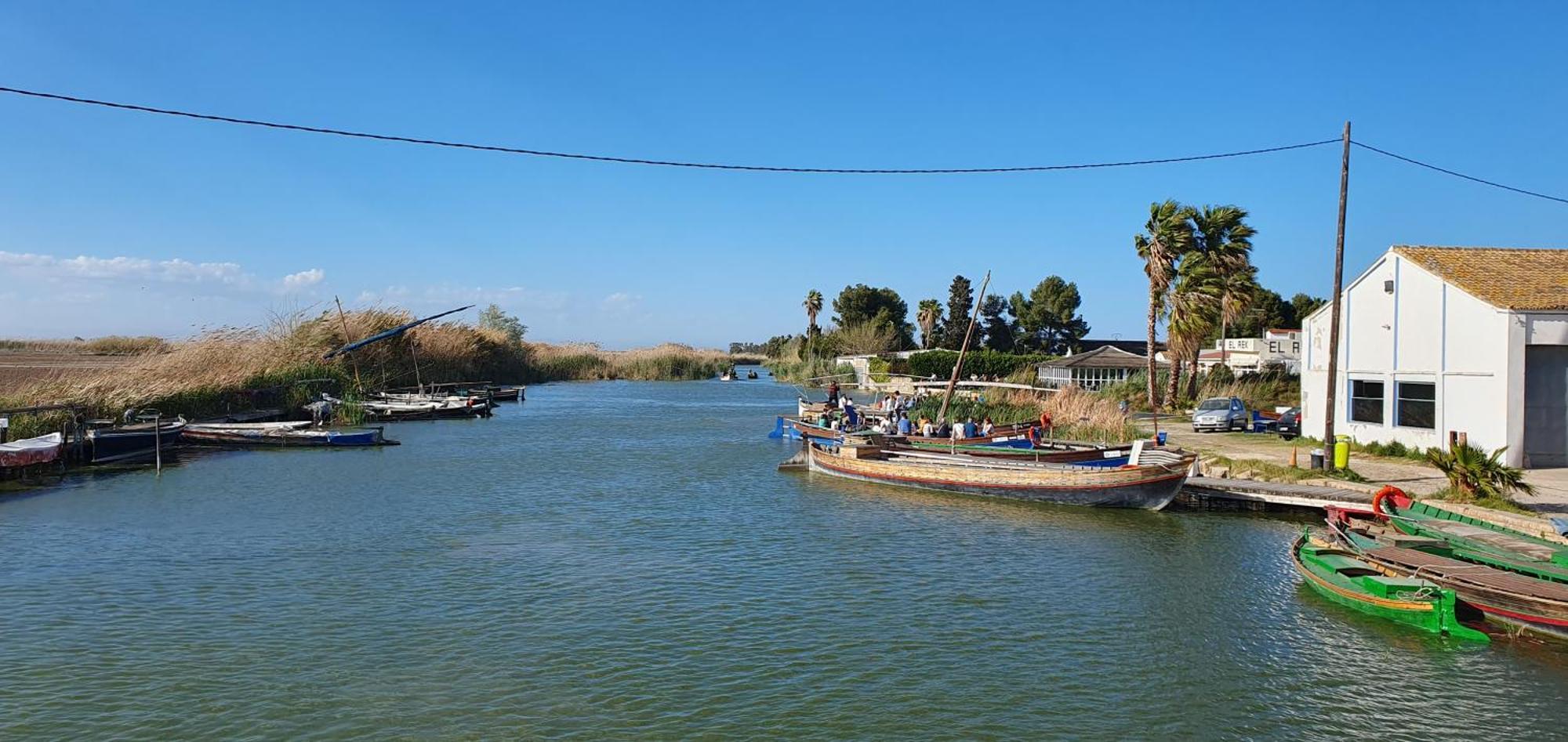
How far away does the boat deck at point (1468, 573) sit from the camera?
1305cm

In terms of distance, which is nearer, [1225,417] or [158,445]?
[158,445]

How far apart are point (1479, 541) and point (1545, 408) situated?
33.5 feet

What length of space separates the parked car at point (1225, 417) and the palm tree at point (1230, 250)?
34.7 feet

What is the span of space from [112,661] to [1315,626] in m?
16.1

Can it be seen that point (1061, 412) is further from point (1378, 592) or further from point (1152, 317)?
point (1378, 592)

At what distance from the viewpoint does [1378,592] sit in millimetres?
14344

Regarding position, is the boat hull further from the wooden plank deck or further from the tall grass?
the tall grass

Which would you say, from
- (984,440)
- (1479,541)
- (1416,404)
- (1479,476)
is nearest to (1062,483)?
(984,440)

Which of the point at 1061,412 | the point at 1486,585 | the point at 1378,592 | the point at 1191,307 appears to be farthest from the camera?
the point at 1191,307

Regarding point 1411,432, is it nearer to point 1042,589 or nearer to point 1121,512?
point 1121,512

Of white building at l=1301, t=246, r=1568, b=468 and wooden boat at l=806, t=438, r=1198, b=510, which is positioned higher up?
white building at l=1301, t=246, r=1568, b=468

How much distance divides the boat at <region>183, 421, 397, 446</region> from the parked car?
31471mm

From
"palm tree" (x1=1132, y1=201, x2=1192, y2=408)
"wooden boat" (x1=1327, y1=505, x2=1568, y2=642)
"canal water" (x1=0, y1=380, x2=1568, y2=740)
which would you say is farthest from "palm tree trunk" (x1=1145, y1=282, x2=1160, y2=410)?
"wooden boat" (x1=1327, y1=505, x2=1568, y2=642)

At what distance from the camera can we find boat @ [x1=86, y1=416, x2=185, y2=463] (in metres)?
30.9
